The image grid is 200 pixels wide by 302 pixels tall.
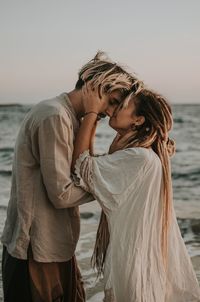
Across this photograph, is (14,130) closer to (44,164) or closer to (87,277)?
(87,277)

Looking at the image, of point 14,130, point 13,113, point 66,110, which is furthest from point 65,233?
point 13,113

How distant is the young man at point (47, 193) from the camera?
2.63 m

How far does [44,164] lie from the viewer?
8.63ft

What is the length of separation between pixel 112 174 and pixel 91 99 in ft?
1.34

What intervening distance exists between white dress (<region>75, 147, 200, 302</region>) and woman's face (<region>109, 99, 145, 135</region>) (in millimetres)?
177

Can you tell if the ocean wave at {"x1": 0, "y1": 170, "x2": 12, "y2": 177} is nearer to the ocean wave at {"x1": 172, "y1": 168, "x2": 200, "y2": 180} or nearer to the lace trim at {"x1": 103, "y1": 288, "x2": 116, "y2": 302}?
the ocean wave at {"x1": 172, "y1": 168, "x2": 200, "y2": 180}

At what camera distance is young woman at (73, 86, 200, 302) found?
2758 mm

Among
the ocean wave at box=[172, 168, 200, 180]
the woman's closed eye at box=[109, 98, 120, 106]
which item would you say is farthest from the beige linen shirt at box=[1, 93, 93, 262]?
the ocean wave at box=[172, 168, 200, 180]

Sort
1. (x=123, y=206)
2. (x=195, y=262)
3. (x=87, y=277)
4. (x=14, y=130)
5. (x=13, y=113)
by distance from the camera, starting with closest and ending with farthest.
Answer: (x=123, y=206), (x=87, y=277), (x=195, y=262), (x=14, y=130), (x=13, y=113)

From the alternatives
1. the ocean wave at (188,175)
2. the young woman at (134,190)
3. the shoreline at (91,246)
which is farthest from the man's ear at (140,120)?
the ocean wave at (188,175)

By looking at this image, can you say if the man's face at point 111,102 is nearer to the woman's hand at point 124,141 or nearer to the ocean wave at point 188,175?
the woman's hand at point 124,141

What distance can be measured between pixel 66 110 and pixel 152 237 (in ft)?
2.67

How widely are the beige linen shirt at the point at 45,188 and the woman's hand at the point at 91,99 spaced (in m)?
0.09

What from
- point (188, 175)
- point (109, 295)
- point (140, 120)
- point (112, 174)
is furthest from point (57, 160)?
point (188, 175)
